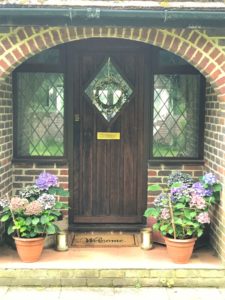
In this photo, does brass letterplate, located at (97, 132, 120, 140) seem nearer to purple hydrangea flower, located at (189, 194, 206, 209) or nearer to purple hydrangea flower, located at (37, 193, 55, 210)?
purple hydrangea flower, located at (37, 193, 55, 210)

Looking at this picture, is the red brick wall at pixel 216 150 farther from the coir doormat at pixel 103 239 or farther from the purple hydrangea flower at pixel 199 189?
the coir doormat at pixel 103 239

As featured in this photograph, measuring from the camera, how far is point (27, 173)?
19.8 feet

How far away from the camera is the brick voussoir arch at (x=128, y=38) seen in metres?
4.70

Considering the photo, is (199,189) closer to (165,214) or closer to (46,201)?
(165,214)

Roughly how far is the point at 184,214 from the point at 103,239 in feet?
4.51

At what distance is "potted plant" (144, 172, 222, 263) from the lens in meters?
4.86

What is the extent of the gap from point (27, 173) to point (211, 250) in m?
2.54

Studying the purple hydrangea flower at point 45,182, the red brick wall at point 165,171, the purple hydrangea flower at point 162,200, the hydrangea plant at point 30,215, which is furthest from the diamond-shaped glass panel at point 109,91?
the hydrangea plant at point 30,215

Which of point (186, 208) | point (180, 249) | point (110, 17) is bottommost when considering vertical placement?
point (180, 249)

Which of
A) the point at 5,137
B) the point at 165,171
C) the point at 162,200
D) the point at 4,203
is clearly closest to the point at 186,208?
the point at 162,200

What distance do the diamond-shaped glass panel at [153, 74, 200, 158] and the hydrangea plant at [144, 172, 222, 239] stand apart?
1026 millimetres

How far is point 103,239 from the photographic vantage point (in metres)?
5.84

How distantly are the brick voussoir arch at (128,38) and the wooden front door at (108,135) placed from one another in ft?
4.01

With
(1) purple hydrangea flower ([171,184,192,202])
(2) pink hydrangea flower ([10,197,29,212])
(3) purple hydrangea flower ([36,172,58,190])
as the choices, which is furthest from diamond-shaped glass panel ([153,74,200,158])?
(2) pink hydrangea flower ([10,197,29,212])
